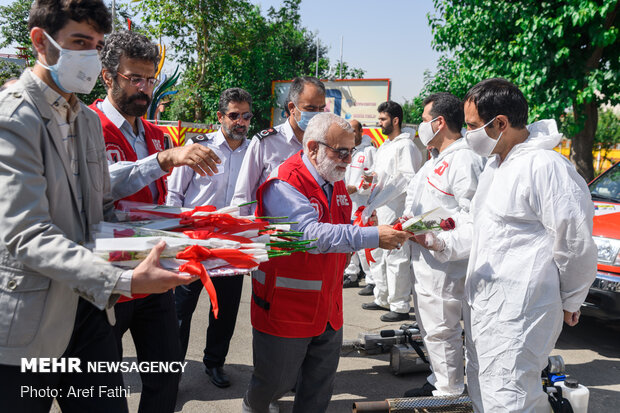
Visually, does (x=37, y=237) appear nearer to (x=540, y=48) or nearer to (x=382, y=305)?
(x=382, y=305)

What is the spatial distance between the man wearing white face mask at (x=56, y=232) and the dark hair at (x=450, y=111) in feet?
9.38

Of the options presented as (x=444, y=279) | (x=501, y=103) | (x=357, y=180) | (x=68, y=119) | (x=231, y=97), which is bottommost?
(x=444, y=279)

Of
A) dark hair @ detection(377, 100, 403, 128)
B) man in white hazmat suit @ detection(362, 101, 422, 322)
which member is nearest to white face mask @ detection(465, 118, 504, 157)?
man in white hazmat suit @ detection(362, 101, 422, 322)

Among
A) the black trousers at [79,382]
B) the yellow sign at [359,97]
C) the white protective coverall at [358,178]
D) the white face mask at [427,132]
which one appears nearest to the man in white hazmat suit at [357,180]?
the white protective coverall at [358,178]

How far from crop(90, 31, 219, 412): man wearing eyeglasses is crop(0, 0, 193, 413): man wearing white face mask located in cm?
35

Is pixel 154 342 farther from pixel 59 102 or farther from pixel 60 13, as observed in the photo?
pixel 60 13

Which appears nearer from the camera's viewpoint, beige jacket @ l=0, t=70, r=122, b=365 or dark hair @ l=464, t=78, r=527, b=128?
beige jacket @ l=0, t=70, r=122, b=365

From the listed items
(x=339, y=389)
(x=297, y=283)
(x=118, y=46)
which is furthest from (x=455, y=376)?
(x=118, y=46)

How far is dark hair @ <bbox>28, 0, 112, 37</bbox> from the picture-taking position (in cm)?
170

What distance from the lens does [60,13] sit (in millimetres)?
1709

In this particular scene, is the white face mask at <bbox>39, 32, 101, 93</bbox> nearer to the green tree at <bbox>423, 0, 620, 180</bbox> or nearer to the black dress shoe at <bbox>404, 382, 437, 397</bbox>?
the black dress shoe at <bbox>404, 382, 437, 397</bbox>

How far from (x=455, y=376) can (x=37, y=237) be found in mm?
2961

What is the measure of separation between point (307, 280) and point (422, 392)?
1734mm

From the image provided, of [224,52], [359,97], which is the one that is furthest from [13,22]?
[359,97]
